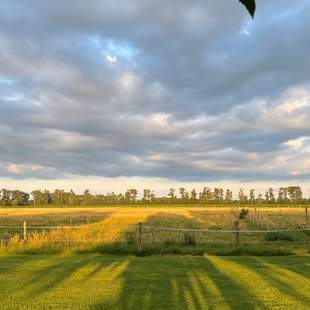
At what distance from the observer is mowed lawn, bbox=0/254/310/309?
7801mm

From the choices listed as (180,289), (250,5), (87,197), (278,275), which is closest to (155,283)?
(180,289)

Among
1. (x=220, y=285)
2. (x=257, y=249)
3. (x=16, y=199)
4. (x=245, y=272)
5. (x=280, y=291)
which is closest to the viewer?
(x=280, y=291)

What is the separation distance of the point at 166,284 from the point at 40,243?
Answer: 8250 millimetres

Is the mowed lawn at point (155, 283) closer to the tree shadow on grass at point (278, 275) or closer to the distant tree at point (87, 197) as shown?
the tree shadow on grass at point (278, 275)

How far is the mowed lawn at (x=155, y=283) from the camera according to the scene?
7801 millimetres

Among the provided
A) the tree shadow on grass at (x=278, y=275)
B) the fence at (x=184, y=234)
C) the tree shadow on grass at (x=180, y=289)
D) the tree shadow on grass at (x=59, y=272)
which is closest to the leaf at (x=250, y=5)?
the tree shadow on grass at (x=180, y=289)

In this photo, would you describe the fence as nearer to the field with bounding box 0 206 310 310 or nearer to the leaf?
the field with bounding box 0 206 310 310

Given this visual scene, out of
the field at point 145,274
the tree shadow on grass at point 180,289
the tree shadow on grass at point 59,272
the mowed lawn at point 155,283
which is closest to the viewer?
the tree shadow on grass at point 180,289

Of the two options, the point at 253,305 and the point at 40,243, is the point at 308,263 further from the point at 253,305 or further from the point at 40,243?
the point at 40,243

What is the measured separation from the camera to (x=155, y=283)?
955cm

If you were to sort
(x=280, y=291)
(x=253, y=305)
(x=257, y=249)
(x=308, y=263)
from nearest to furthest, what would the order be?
(x=253, y=305), (x=280, y=291), (x=308, y=263), (x=257, y=249)

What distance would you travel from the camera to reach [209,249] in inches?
619

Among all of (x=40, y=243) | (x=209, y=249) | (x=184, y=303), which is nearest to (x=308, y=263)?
(x=209, y=249)

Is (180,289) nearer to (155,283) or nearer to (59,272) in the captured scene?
(155,283)
